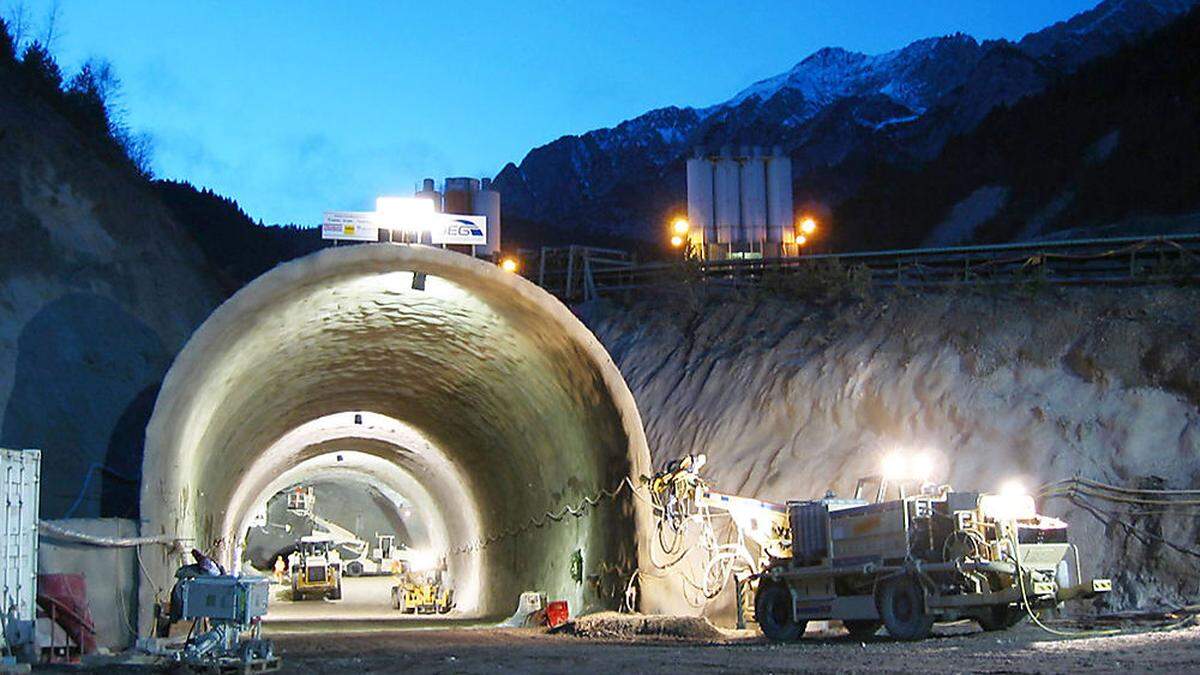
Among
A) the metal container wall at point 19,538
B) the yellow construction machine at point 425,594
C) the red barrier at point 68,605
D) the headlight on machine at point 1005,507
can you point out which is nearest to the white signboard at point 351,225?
the red barrier at point 68,605

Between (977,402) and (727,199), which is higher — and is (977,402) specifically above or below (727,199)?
below

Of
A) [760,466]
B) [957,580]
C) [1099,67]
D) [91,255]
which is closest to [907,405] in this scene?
[760,466]

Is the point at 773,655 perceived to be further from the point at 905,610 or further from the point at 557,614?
the point at 557,614

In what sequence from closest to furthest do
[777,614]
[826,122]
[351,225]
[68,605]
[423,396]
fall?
[68,605] → [777,614] → [351,225] → [423,396] → [826,122]

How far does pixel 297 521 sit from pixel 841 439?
4143cm

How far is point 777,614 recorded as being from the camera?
736 inches

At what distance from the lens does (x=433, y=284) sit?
804 inches

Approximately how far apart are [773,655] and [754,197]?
30217mm

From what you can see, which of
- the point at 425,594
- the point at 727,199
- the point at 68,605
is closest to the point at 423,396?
the point at 425,594

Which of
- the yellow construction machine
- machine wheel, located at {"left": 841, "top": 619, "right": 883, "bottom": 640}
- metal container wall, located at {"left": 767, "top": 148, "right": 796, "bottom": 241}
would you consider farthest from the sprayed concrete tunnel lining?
metal container wall, located at {"left": 767, "top": 148, "right": 796, "bottom": 241}

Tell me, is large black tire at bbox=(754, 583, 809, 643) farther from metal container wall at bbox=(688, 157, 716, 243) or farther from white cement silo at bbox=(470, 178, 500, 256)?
white cement silo at bbox=(470, 178, 500, 256)

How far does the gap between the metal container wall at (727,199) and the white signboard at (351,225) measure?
22.5 meters

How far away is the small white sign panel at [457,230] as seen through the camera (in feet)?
70.3

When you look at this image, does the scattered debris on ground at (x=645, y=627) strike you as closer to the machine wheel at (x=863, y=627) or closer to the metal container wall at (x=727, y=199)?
the machine wheel at (x=863, y=627)
